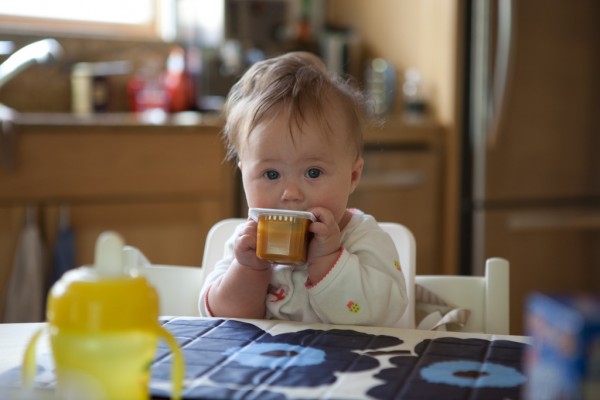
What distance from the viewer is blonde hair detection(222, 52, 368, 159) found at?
1.31 m

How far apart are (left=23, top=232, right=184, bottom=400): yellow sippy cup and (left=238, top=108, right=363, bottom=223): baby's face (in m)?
0.61

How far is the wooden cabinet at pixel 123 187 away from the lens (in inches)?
98.6

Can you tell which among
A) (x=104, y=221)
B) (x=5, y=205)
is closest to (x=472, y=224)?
(x=104, y=221)

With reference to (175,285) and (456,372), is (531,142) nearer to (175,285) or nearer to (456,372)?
(175,285)

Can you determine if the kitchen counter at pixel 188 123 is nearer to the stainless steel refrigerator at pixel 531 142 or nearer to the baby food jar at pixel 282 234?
the stainless steel refrigerator at pixel 531 142

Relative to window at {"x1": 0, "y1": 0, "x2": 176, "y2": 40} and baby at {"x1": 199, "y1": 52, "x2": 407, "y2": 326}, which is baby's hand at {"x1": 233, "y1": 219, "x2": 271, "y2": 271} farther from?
window at {"x1": 0, "y1": 0, "x2": 176, "y2": 40}

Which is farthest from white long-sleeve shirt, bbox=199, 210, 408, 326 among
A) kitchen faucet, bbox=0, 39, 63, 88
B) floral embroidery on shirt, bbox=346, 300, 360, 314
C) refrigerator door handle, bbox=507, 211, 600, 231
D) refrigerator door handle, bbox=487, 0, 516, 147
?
refrigerator door handle, bbox=507, 211, 600, 231

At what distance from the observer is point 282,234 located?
1.06 meters

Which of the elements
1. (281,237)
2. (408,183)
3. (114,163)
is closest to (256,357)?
(281,237)

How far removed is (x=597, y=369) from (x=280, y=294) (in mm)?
799

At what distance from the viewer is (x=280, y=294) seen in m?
1.30

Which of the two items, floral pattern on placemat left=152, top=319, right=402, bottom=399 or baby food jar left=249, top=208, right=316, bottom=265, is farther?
baby food jar left=249, top=208, right=316, bottom=265

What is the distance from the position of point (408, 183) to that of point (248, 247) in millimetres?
1864

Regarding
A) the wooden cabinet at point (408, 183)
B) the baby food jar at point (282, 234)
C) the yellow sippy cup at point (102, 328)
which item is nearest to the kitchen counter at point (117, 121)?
the wooden cabinet at point (408, 183)
